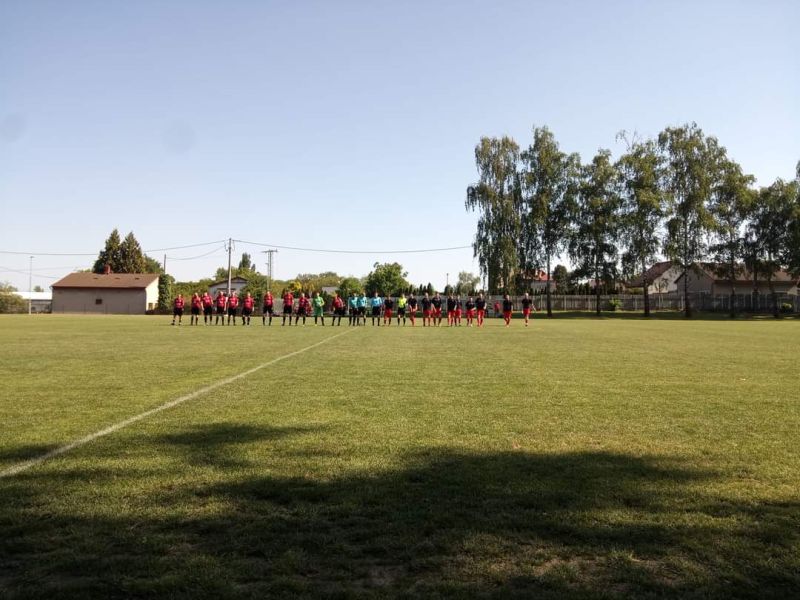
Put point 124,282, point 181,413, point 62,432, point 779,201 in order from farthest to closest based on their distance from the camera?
point 124,282 < point 779,201 < point 181,413 < point 62,432

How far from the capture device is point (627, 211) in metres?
56.5

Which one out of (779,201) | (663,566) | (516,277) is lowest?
(663,566)

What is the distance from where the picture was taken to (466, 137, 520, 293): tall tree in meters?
57.4

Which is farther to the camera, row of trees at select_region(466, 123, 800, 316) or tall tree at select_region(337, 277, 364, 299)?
tall tree at select_region(337, 277, 364, 299)

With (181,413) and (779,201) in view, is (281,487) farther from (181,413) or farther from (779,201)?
(779,201)

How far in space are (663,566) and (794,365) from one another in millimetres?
12806

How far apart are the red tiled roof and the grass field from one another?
81.7 metres

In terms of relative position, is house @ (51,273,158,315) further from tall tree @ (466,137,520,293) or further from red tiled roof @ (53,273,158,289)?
tall tree @ (466,137,520,293)

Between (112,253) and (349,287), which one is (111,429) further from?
(112,253)

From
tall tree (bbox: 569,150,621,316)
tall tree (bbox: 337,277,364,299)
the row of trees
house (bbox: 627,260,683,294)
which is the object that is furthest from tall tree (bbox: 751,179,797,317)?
tall tree (bbox: 337,277,364,299)

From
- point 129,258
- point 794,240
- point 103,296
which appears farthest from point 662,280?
point 129,258

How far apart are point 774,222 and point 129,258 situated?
333 feet

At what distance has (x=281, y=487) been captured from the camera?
462 cm

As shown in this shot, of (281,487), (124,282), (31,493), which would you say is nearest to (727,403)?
(281,487)
